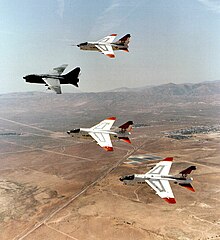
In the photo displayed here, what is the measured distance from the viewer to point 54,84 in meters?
32.2

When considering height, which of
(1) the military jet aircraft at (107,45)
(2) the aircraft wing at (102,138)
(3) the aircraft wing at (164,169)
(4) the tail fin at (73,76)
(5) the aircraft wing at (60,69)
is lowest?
(3) the aircraft wing at (164,169)

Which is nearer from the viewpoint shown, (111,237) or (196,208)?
(111,237)

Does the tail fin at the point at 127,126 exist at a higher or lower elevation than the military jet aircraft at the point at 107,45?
lower

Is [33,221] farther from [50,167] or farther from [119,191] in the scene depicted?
[50,167]

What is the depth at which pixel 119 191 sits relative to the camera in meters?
137

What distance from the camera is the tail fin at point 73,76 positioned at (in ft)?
118

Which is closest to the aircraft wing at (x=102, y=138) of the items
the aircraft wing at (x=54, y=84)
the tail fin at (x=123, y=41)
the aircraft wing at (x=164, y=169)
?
the aircraft wing at (x=54, y=84)

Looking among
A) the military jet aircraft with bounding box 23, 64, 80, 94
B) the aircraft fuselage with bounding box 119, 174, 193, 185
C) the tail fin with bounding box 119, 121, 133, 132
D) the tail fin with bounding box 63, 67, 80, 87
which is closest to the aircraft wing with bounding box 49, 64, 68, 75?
the military jet aircraft with bounding box 23, 64, 80, 94

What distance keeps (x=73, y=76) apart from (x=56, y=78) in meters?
2.66

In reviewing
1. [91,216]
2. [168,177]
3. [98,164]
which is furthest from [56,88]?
[98,164]

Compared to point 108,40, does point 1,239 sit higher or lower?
lower

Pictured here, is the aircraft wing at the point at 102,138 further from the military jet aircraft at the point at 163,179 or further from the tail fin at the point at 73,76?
the military jet aircraft at the point at 163,179

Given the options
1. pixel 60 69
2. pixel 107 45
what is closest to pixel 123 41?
pixel 107 45

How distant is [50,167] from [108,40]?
498 feet
